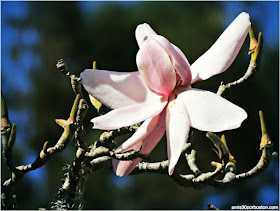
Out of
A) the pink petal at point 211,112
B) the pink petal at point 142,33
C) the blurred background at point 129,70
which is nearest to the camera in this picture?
the pink petal at point 211,112

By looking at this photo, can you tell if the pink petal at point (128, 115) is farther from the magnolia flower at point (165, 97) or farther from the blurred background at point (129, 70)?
the blurred background at point (129, 70)

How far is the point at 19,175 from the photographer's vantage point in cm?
55

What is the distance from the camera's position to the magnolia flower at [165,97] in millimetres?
449

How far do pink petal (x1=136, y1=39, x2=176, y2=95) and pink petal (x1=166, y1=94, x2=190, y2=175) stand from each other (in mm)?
30

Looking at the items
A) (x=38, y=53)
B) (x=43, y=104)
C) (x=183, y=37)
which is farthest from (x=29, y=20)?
(x=183, y=37)

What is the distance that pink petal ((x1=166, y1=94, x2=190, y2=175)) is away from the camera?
45cm

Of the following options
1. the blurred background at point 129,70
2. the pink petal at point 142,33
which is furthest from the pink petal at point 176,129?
the blurred background at point 129,70

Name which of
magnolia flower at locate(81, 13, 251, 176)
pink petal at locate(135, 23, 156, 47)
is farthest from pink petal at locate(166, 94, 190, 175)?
pink petal at locate(135, 23, 156, 47)

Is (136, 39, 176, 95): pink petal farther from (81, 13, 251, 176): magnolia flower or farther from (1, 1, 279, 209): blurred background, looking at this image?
(1, 1, 279, 209): blurred background

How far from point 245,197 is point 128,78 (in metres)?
3.74

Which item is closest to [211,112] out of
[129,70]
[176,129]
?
[176,129]

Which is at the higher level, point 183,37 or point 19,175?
point 19,175

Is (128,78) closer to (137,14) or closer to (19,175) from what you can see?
(19,175)

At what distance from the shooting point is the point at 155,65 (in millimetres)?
474
